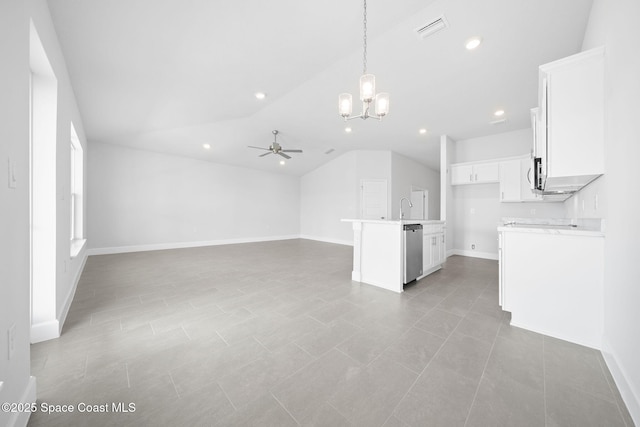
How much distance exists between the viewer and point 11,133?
1.06m

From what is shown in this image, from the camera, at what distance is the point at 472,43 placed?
8.90ft

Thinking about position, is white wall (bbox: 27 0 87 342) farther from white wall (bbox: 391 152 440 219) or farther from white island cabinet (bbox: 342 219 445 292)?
white wall (bbox: 391 152 440 219)

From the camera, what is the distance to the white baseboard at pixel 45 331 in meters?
1.78

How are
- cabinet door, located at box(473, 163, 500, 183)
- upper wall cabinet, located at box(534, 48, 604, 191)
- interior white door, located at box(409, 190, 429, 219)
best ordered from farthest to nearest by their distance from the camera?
1. interior white door, located at box(409, 190, 429, 219)
2. cabinet door, located at box(473, 163, 500, 183)
3. upper wall cabinet, located at box(534, 48, 604, 191)

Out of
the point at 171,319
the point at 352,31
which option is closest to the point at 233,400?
the point at 171,319

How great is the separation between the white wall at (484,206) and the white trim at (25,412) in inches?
246

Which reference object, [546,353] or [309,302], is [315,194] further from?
[546,353]

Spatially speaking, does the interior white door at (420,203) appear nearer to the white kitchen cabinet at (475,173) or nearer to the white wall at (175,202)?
the white kitchen cabinet at (475,173)

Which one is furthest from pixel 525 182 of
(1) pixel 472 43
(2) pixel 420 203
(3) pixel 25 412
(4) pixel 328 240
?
(3) pixel 25 412

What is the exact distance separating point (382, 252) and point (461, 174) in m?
3.57

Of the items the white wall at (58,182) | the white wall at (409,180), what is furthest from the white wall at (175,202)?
the white wall at (409,180)

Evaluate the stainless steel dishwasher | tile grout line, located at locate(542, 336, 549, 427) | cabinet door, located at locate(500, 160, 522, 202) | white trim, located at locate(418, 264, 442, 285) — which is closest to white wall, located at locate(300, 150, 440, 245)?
cabinet door, located at locate(500, 160, 522, 202)

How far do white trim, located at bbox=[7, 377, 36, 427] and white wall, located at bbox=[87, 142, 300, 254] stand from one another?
570 centimetres

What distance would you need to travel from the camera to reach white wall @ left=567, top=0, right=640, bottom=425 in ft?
4.07
